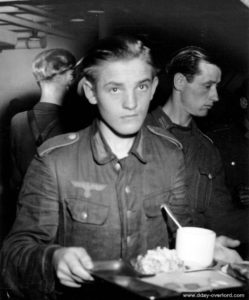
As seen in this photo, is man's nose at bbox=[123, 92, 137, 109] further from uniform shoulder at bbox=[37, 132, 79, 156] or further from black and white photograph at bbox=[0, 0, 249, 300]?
uniform shoulder at bbox=[37, 132, 79, 156]

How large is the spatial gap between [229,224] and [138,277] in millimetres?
973

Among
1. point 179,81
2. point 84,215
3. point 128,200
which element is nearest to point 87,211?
point 84,215

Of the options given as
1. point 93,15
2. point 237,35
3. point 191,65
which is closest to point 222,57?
point 237,35

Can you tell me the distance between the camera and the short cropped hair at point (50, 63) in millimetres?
2240

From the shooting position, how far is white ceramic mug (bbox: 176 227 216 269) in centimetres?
107

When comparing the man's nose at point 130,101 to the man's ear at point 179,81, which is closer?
the man's nose at point 130,101

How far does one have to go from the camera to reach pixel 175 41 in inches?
107

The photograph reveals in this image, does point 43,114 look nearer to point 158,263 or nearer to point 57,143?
point 57,143

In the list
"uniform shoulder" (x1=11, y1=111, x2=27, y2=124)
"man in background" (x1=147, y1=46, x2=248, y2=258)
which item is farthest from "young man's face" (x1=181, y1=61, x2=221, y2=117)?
"uniform shoulder" (x1=11, y1=111, x2=27, y2=124)

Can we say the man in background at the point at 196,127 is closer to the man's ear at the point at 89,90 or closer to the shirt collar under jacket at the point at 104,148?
the shirt collar under jacket at the point at 104,148

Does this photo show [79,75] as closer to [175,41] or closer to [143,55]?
[143,55]

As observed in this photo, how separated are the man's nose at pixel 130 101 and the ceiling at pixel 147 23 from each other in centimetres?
94

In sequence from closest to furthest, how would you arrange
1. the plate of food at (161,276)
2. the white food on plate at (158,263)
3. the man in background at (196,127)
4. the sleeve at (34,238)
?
1. the plate of food at (161,276)
2. the white food on plate at (158,263)
3. the sleeve at (34,238)
4. the man in background at (196,127)

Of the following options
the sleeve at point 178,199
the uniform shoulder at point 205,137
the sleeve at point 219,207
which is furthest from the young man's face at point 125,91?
the uniform shoulder at point 205,137
